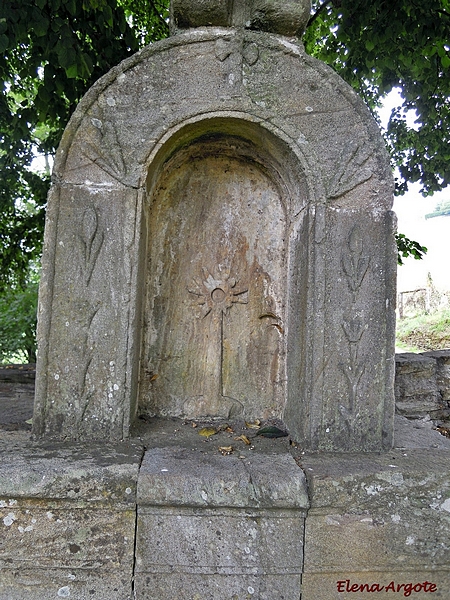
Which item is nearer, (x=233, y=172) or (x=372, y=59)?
(x=233, y=172)

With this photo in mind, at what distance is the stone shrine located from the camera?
6.45ft

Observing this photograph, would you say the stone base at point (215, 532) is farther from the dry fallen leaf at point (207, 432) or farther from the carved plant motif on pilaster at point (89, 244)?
the carved plant motif on pilaster at point (89, 244)

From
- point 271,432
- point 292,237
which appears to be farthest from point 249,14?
point 271,432

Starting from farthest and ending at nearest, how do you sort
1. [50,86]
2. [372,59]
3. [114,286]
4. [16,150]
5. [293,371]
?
[16,150] → [372,59] → [50,86] → [293,371] → [114,286]

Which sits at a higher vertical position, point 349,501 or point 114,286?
point 114,286

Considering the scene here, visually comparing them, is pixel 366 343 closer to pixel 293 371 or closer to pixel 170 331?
pixel 293 371

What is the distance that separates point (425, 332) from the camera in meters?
12.1

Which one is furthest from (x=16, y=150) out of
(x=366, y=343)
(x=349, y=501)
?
(x=349, y=501)

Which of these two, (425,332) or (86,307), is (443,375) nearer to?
(86,307)

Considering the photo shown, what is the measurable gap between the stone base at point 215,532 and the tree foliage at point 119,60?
2.80 m

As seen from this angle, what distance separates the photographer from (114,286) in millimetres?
2332

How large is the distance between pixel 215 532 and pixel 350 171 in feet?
6.20

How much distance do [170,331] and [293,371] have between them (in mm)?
802
